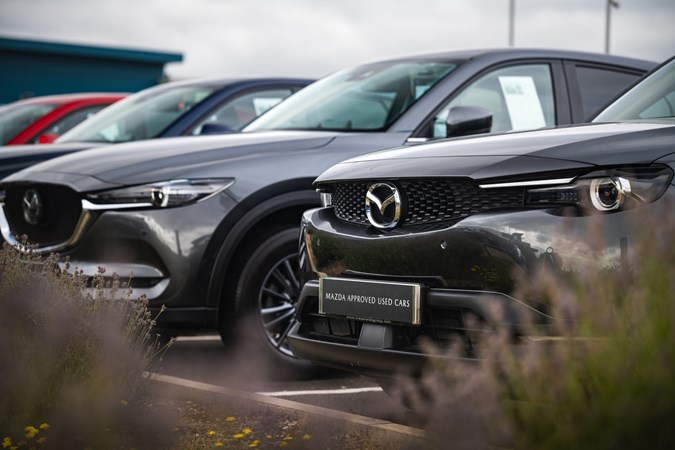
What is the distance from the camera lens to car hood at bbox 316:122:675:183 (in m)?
3.74

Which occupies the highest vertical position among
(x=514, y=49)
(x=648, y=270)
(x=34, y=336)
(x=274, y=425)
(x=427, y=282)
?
(x=514, y=49)

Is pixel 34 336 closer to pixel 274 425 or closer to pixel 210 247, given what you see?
pixel 274 425

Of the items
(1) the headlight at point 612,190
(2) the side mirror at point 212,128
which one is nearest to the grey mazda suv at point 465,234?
(1) the headlight at point 612,190

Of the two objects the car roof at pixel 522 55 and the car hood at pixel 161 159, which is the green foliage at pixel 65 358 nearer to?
the car hood at pixel 161 159

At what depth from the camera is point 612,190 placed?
12.0 ft

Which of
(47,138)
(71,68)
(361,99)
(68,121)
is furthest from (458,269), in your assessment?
(71,68)

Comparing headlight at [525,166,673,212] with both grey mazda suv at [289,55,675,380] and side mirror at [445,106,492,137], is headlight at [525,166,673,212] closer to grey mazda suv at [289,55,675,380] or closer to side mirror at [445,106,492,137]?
grey mazda suv at [289,55,675,380]

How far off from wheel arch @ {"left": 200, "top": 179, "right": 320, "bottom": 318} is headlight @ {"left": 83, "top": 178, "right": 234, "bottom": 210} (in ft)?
0.61

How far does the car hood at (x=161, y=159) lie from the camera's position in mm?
5906

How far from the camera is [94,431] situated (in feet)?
12.8

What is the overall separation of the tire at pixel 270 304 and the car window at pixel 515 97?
54.4 inches

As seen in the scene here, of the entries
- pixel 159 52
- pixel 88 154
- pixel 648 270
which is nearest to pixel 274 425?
pixel 648 270

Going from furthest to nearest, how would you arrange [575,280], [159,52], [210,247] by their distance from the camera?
[159,52] → [210,247] → [575,280]

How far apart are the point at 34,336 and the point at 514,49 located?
3.78 metres
